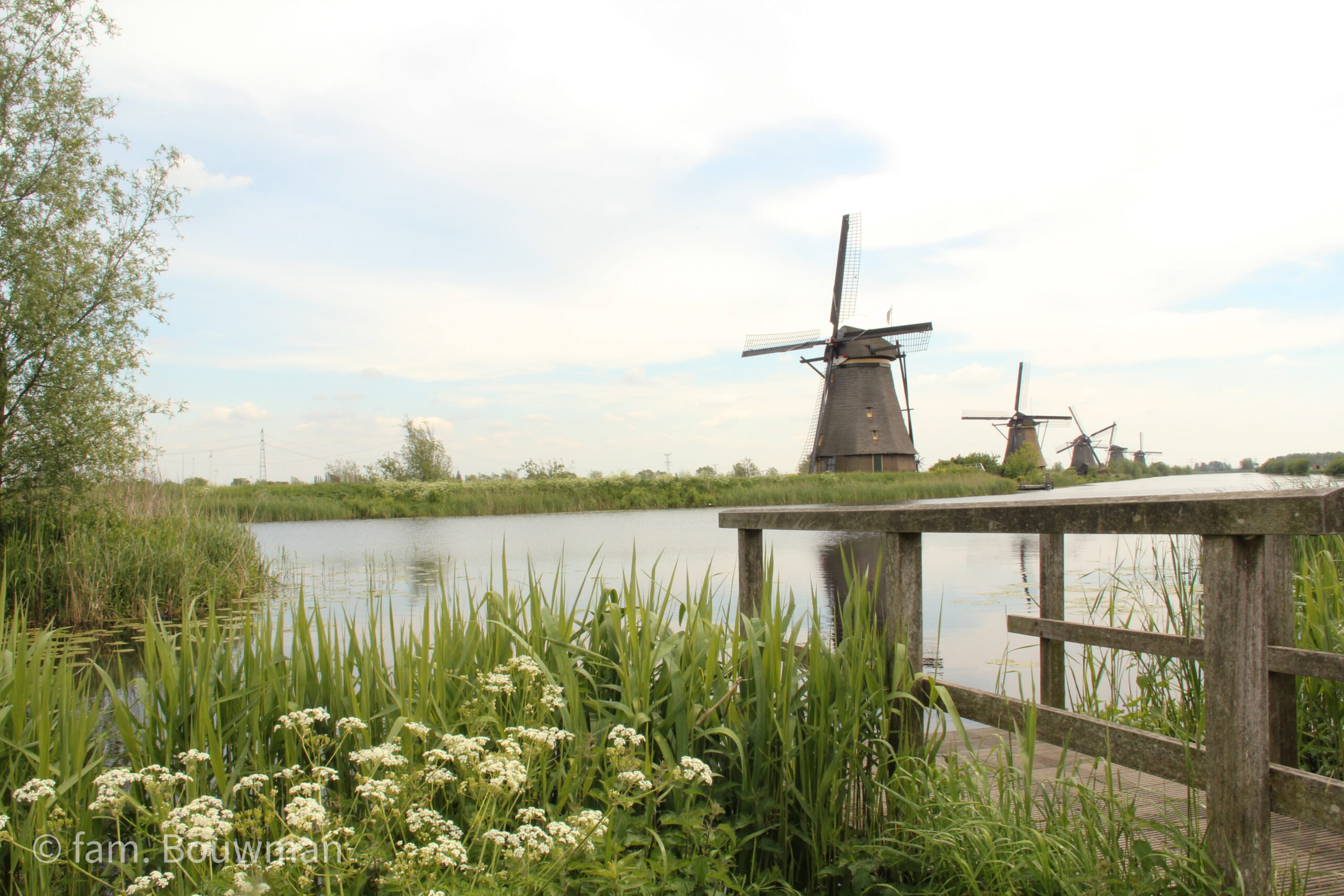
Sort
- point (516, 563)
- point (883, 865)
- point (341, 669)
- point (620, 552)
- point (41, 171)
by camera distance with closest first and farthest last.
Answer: point (883, 865), point (341, 669), point (41, 171), point (516, 563), point (620, 552)

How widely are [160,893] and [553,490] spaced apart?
2781 cm

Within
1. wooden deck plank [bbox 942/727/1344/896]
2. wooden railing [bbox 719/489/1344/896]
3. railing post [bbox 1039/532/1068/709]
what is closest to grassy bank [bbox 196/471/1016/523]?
railing post [bbox 1039/532/1068/709]

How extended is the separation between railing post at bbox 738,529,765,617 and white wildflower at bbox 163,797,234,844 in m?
2.11

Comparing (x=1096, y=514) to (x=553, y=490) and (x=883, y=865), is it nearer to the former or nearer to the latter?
(x=883, y=865)

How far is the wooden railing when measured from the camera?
176 cm

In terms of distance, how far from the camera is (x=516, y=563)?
491 inches

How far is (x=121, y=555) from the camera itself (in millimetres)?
8508

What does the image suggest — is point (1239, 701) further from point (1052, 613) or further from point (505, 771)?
point (1052, 613)

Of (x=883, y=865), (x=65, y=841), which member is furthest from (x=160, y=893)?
(x=883, y=865)

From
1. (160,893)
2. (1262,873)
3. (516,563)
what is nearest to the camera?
(1262,873)

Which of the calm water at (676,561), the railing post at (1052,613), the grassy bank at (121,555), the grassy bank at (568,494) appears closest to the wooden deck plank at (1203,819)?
the calm water at (676,561)

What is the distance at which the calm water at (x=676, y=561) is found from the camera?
7.11 metres

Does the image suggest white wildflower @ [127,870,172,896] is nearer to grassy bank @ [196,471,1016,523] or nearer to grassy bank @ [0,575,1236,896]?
grassy bank @ [0,575,1236,896]

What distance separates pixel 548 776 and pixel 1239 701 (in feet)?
6.08
